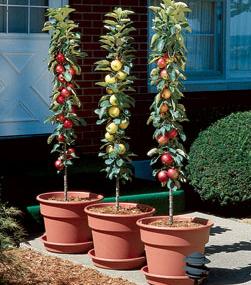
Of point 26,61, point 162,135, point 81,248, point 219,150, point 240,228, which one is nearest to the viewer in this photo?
point 162,135

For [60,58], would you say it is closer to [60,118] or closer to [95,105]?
[60,118]

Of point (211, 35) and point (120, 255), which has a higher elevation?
point (211, 35)

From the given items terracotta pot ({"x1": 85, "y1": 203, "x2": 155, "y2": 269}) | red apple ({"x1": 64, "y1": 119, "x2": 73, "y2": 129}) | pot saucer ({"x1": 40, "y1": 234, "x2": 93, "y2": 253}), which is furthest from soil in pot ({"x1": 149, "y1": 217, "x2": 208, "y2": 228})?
red apple ({"x1": 64, "y1": 119, "x2": 73, "y2": 129})

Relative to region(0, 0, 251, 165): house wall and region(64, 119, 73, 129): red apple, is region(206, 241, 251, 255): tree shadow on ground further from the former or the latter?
region(0, 0, 251, 165): house wall

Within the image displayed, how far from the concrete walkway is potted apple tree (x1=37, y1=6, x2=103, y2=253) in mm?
144

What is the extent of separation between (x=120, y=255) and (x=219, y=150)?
2870 mm

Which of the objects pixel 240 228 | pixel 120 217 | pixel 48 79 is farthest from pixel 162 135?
pixel 48 79

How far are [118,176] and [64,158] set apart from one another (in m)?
0.83

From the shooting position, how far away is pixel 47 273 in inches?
272

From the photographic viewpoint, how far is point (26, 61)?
10.2 m

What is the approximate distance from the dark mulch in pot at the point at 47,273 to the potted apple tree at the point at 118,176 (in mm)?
235

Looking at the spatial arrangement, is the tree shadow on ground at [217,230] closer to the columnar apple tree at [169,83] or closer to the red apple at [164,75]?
the columnar apple tree at [169,83]

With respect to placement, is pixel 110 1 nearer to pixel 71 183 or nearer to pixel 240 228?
pixel 71 183

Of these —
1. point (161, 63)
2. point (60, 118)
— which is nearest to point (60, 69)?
point (60, 118)
